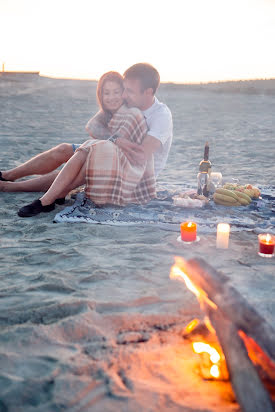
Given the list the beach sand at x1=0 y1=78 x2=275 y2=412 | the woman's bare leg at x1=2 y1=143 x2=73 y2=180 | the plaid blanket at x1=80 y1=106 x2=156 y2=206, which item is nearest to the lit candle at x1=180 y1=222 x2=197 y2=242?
the beach sand at x1=0 y1=78 x2=275 y2=412

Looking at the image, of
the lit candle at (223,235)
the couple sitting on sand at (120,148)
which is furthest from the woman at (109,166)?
the lit candle at (223,235)

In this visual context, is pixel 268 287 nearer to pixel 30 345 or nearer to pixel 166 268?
pixel 166 268

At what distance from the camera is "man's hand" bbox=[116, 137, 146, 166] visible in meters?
3.84

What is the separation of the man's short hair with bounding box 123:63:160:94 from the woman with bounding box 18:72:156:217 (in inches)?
4.4

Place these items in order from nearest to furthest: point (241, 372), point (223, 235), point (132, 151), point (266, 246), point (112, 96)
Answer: point (241, 372) < point (266, 246) < point (223, 235) < point (132, 151) < point (112, 96)

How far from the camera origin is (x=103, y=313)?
1.99 m

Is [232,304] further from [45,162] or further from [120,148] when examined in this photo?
[45,162]

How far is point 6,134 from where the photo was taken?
8523mm

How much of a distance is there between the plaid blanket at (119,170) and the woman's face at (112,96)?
0.08 m

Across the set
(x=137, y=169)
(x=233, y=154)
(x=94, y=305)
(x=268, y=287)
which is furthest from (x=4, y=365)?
(x=233, y=154)

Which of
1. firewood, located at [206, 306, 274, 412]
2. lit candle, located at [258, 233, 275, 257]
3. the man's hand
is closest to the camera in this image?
firewood, located at [206, 306, 274, 412]

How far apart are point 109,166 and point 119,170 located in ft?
0.36

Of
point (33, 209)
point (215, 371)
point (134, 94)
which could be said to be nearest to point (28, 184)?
point (33, 209)

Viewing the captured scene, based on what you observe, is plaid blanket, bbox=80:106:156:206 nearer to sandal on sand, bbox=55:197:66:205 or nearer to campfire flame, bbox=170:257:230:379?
sandal on sand, bbox=55:197:66:205
